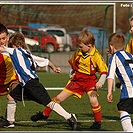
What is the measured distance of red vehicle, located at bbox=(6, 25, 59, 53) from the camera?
1772cm

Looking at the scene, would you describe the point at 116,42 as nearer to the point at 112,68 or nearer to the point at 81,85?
the point at 112,68

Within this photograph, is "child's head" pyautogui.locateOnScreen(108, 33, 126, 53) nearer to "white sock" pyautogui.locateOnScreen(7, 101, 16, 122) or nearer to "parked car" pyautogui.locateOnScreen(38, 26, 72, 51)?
"white sock" pyautogui.locateOnScreen(7, 101, 16, 122)

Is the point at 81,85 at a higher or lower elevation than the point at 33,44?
higher

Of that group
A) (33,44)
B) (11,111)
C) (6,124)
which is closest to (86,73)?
(11,111)

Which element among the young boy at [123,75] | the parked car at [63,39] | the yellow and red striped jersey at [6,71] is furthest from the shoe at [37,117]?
the parked car at [63,39]

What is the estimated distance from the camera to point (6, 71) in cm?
796

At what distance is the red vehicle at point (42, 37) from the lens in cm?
1772

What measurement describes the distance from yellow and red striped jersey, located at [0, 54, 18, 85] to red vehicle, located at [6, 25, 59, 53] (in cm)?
964

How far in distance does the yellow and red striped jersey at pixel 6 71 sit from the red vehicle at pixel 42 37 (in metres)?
9.64

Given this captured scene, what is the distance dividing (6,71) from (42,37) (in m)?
10.2

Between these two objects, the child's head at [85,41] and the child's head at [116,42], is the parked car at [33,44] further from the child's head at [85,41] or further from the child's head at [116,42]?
the child's head at [116,42]

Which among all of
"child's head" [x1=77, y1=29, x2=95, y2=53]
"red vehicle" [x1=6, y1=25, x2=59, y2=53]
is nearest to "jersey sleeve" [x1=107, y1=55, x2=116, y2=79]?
"child's head" [x1=77, y1=29, x2=95, y2=53]

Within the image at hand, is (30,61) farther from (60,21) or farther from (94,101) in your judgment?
(60,21)

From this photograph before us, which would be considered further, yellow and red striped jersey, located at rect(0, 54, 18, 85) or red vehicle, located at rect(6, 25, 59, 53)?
red vehicle, located at rect(6, 25, 59, 53)
